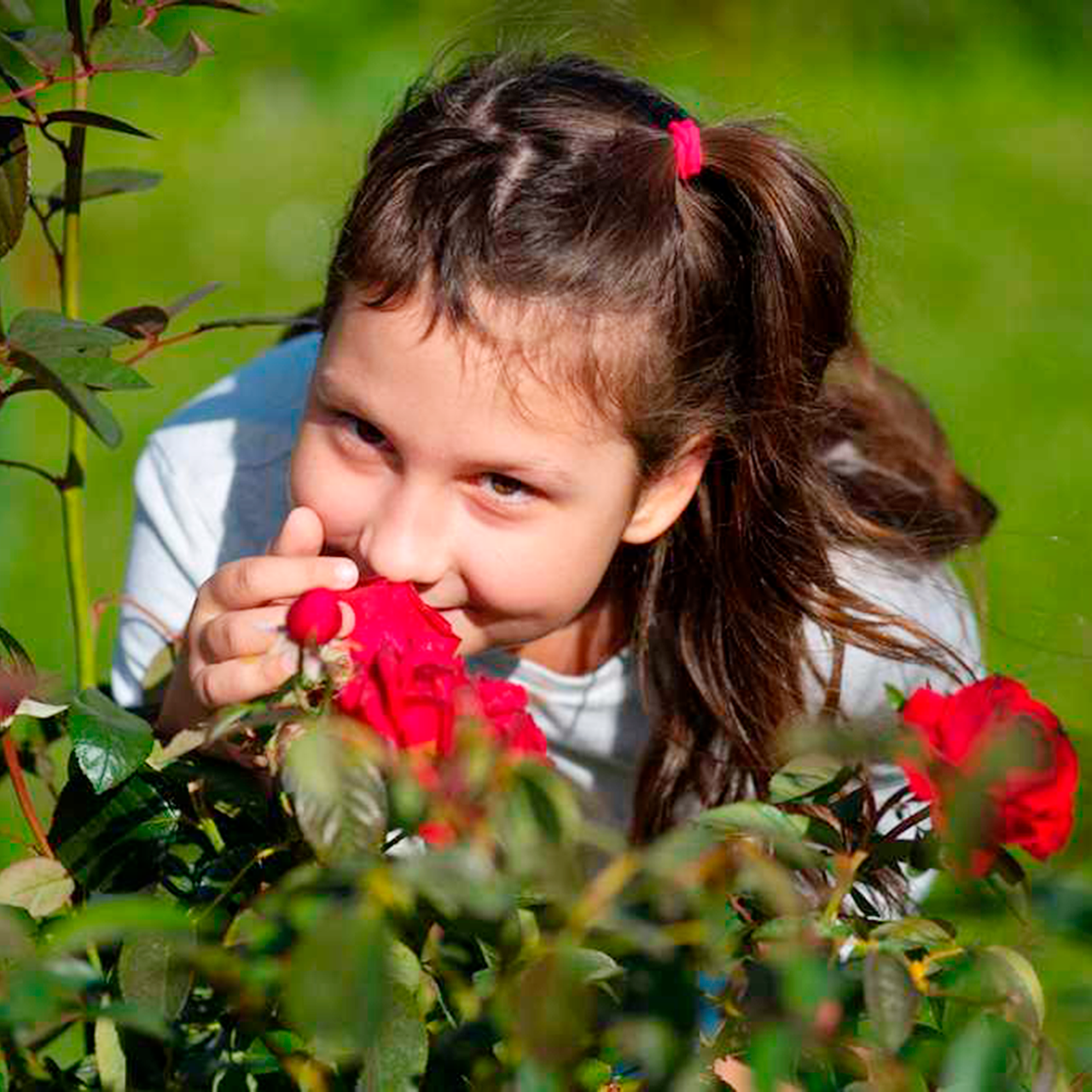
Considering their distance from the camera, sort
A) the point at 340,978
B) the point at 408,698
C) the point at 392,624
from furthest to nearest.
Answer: the point at 392,624 → the point at 408,698 → the point at 340,978

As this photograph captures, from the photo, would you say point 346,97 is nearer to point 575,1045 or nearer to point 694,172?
point 694,172

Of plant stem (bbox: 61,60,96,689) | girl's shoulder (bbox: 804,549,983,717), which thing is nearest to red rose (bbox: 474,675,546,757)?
plant stem (bbox: 61,60,96,689)

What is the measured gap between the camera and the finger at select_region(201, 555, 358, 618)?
1595 millimetres

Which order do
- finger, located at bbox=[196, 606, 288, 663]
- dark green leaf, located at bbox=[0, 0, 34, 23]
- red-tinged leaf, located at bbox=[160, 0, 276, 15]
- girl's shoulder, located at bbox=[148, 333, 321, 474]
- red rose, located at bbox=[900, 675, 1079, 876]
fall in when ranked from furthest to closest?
girl's shoulder, located at bbox=[148, 333, 321, 474] → finger, located at bbox=[196, 606, 288, 663] → red-tinged leaf, located at bbox=[160, 0, 276, 15] → dark green leaf, located at bbox=[0, 0, 34, 23] → red rose, located at bbox=[900, 675, 1079, 876]

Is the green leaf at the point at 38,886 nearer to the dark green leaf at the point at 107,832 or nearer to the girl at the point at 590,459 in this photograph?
the dark green leaf at the point at 107,832

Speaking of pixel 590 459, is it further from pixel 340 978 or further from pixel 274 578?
pixel 340 978

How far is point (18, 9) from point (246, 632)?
21.1 inches

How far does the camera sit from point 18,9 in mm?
1295

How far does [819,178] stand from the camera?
6.46 ft

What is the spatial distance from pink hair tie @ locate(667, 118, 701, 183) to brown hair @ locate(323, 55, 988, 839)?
0.4 inches

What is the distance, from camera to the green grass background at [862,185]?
368 cm

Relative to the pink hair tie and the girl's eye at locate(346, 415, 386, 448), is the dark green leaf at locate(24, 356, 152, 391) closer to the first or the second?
the girl's eye at locate(346, 415, 386, 448)

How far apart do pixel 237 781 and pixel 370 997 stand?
52 centimetres

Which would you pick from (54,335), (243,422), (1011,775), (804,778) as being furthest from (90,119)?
(243,422)
